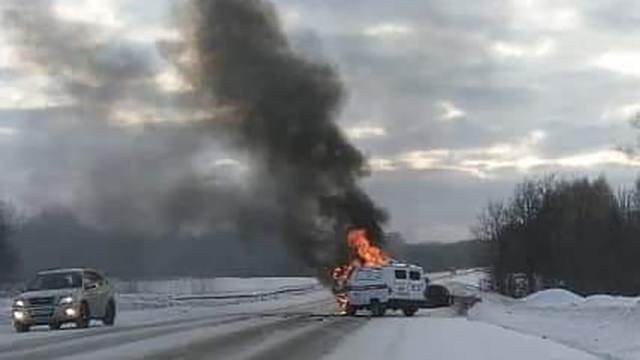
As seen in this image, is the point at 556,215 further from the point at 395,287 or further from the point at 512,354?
the point at 512,354

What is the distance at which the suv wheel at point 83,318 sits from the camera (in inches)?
1394

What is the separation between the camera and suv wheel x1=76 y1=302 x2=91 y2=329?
35403 mm

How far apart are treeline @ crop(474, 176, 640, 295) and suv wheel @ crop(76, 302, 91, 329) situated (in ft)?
145

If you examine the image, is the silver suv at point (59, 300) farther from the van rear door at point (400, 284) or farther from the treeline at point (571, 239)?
the treeline at point (571, 239)

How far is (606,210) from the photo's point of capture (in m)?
83.0

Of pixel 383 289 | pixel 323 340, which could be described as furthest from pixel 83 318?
pixel 383 289

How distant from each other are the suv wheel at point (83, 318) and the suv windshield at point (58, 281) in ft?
2.35

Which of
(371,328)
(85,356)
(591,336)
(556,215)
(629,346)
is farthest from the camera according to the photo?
(556,215)

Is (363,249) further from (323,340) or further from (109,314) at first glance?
(323,340)

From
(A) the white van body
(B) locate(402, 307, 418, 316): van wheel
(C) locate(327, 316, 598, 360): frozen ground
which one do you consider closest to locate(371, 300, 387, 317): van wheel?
(A) the white van body

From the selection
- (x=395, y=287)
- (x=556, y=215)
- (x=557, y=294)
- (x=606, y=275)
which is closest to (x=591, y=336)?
(x=395, y=287)

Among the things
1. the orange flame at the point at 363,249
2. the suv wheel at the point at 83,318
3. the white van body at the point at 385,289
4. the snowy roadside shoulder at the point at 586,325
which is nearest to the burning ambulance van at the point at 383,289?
the white van body at the point at 385,289

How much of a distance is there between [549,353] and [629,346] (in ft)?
7.43

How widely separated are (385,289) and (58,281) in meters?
14.8
